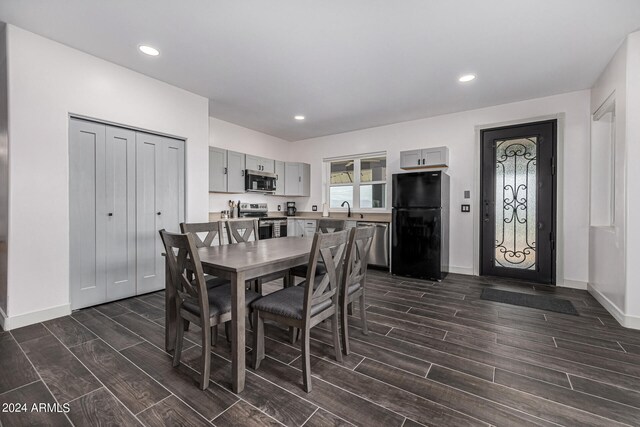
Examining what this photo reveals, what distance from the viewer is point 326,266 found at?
1771 mm

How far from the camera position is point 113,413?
1.48 m

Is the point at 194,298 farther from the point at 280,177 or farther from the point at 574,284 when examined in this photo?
the point at 574,284

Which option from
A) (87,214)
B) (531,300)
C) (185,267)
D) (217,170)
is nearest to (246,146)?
(217,170)

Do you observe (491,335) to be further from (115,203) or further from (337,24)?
(115,203)

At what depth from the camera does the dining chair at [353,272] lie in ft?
6.59

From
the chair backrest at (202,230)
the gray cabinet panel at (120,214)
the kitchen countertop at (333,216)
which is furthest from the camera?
the kitchen countertop at (333,216)

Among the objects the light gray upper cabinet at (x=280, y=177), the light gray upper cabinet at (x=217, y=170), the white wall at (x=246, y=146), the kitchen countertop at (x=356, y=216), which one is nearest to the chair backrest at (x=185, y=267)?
the light gray upper cabinet at (x=217, y=170)

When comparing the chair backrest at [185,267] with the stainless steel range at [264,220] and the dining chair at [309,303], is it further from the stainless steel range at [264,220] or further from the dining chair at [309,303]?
the stainless steel range at [264,220]

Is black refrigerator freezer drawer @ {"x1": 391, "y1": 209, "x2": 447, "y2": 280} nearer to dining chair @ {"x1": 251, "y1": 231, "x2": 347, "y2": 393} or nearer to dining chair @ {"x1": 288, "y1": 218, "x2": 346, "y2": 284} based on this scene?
dining chair @ {"x1": 288, "y1": 218, "x2": 346, "y2": 284}

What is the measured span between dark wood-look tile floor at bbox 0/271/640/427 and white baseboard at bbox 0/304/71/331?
9 cm

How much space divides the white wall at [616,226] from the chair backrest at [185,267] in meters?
3.57

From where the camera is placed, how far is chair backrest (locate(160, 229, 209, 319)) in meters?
1.61

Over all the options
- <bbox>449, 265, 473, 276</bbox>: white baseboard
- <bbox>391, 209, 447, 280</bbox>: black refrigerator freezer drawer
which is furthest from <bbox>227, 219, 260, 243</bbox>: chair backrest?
<bbox>449, 265, 473, 276</bbox>: white baseboard

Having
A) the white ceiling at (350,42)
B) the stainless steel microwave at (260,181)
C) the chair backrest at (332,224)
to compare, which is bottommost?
the chair backrest at (332,224)
